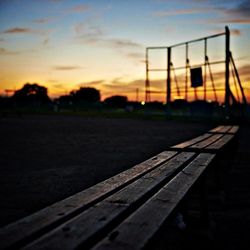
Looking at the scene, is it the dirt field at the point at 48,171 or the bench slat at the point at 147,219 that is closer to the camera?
the bench slat at the point at 147,219

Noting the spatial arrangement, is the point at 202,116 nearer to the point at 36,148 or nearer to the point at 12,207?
the point at 36,148

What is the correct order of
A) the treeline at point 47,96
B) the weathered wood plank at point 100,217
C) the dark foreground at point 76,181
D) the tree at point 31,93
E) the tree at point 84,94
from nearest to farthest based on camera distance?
the weathered wood plank at point 100,217 < the dark foreground at point 76,181 < the treeline at point 47,96 < the tree at point 84,94 < the tree at point 31,93

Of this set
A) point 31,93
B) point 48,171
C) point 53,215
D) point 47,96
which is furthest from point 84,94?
point 53,215

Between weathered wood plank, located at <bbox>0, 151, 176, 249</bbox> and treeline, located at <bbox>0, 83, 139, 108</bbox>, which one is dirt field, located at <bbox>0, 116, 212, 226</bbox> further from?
treeline, located at <bbox>0, 83, 139, 108</bbox>

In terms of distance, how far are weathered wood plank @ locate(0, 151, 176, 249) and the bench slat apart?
Result: 0.85 ft

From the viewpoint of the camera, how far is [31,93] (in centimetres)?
10619

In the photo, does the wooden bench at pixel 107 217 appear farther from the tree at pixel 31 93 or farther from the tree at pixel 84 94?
the tree at pixel 31 93

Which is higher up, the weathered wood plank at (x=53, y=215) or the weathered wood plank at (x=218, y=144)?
the weathered wood plank at (x=53, y=215)

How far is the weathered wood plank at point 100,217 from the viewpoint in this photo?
3.80 feet

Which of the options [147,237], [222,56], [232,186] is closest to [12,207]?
[147,237]

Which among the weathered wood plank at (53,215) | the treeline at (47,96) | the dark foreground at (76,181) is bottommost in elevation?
the dark foreground at (76,181)

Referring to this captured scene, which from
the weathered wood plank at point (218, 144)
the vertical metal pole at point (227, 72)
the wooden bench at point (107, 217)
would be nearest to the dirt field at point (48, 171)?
the wooden bench at point (107, 217)

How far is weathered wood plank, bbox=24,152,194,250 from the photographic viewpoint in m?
1.16

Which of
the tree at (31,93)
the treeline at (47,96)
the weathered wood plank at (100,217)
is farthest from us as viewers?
the tree at (31,93)
